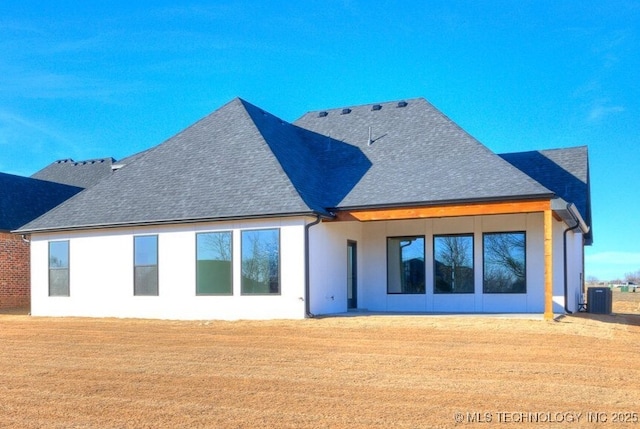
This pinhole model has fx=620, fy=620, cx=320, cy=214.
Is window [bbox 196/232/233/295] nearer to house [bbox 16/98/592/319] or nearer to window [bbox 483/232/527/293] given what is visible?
house [bbox 16/98/592/319]

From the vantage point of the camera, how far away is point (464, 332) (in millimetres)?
12500

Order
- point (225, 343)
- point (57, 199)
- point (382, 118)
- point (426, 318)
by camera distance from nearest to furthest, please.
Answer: point (225, 343) < point (426, 318) < point (382, 118) < point (57, 199)

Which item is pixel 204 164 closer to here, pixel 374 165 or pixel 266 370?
pixel 374 165

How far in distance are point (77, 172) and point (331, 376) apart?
90.7ft

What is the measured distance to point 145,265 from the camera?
57.8 feet

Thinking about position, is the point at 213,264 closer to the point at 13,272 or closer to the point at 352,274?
the point at 352,274

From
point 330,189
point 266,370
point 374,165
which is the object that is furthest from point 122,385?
point 374,165

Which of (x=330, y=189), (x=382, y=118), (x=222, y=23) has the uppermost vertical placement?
(x=222, y=23)

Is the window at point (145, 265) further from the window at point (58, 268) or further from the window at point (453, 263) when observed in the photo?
the window at point (453, 263)

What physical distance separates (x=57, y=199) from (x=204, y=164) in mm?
12081

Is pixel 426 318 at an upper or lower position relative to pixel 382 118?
lower

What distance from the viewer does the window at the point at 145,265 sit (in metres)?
17.5

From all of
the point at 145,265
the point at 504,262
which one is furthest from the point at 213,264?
the point at 504,262

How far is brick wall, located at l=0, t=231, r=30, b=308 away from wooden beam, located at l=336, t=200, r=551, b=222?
13202 millimetres
